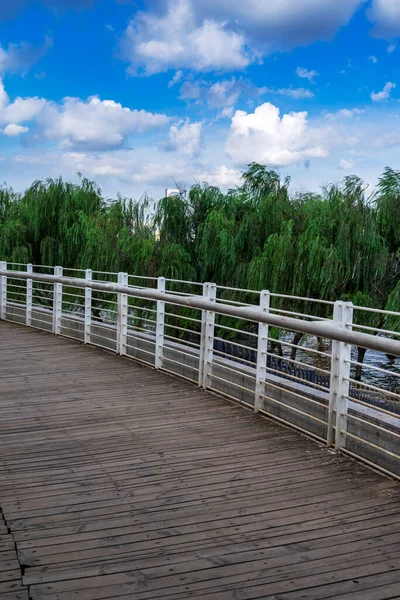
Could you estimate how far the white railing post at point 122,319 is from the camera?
1054cm

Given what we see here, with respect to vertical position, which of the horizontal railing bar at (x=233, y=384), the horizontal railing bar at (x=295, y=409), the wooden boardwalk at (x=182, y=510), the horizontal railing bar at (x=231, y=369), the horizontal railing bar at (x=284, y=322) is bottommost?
the wooden boardwalk at (x=182, y=510)

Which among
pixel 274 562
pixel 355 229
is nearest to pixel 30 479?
pixel 274 562

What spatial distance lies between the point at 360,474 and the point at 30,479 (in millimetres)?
2382

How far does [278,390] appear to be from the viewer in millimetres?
6762

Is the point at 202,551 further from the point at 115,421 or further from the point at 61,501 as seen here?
the point at 115,421

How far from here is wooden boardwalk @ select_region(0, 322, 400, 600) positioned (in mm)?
3484

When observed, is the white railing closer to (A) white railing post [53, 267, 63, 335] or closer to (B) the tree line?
(A) white railing post [53, 267, 63, 335]

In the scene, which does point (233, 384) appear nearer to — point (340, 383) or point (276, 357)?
point (276, 357)

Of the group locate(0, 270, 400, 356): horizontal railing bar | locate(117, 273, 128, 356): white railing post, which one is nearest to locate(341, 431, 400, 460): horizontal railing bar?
locate(0, 270, 400, 356): horizontal railing bar

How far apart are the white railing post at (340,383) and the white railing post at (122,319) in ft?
17.1

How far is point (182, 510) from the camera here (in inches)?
173

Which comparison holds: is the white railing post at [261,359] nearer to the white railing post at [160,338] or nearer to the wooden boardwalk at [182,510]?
the wooden boardwalk at [182,510]

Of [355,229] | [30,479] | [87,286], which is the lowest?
[30,479]

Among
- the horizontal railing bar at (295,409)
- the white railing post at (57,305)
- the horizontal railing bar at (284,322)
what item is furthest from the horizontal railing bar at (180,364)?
the white railing post at (57,305)
